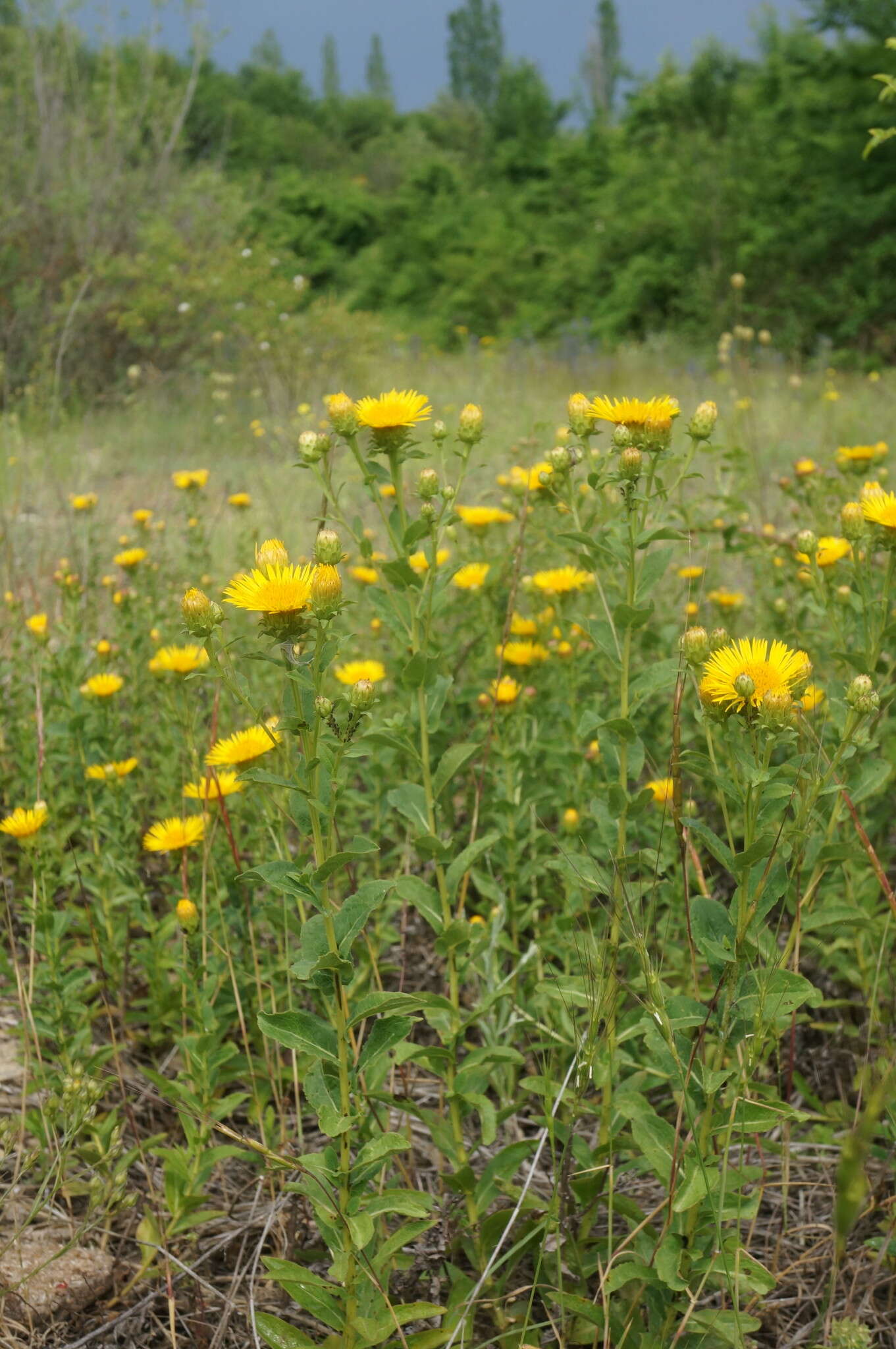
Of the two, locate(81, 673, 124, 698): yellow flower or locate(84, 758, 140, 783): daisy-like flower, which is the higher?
locate(81, 673, 124, 698): yellow flower

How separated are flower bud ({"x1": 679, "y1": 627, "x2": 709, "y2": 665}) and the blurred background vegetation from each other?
2.63m

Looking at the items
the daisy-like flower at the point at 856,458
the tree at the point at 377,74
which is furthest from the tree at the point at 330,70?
the daisy-like flower at the point at 856,458

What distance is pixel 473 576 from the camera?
221cm

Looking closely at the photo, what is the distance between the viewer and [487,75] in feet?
123

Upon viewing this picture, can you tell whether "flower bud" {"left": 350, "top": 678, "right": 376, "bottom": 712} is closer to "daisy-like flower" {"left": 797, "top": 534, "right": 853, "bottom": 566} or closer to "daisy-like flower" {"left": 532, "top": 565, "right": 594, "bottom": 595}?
"daisy-like flower" {"left": 532, "top": 565, "right": 594, "bottom": 595}

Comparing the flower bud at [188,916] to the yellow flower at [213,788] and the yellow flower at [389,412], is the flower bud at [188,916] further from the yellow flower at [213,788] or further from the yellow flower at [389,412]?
the yellow flower at [389,412]

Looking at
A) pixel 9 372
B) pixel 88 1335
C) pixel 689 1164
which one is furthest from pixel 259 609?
pixel 9 372

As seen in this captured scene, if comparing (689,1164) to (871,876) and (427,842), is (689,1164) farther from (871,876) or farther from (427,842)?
(871,876)

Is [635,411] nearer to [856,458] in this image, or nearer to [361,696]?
[361,696]

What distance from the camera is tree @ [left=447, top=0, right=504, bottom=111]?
3753 centimetres

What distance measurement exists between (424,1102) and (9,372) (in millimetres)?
7958

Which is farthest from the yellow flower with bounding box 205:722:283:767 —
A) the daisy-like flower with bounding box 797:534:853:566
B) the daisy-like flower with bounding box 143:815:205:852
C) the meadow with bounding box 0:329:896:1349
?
the daisy-like flower with bounding box 797:534:853:566

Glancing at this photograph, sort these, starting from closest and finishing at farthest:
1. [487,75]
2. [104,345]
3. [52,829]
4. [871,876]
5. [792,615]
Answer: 1. [871,876]
2. [52,829]
3. [792,615]
4. [104,345]
5. [487,75]

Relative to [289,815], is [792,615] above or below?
below
